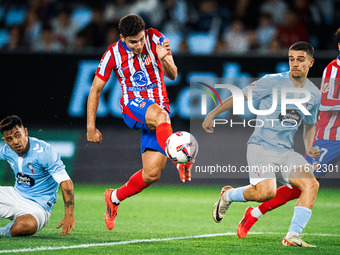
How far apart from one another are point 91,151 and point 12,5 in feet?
14.4

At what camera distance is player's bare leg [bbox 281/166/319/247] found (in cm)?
639

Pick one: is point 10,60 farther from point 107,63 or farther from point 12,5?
point 107,63

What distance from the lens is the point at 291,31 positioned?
12.8 metres

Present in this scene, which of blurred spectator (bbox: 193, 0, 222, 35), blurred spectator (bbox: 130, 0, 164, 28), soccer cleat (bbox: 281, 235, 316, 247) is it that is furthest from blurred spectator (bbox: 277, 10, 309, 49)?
soccer cleat (bbox: 281, 235, 316, 247)

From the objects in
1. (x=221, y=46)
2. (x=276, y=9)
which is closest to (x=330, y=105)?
(x=221, y=46)

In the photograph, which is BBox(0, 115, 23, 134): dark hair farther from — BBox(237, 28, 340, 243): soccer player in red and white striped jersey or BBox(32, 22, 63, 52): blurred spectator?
BBox(32, 22, 63, 52): blurred spectator

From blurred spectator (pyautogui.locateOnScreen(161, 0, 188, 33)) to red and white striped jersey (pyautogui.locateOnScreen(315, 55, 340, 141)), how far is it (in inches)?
219

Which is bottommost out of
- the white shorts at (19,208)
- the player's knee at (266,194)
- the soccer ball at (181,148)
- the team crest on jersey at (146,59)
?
the white shorts at (19,208)

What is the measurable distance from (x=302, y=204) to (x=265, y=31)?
22.2 ft

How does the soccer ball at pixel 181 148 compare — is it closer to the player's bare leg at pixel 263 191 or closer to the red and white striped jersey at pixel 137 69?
the player's bare leg at pixel 263 191

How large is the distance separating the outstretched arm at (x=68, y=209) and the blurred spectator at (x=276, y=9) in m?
7.65

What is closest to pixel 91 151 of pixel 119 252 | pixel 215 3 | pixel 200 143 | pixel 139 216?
pixel 200 143

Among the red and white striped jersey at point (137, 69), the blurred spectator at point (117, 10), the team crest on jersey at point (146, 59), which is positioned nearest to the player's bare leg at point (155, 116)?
the red and white striped jersey at point (137, 69)

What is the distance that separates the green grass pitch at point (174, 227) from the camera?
6.22 m
